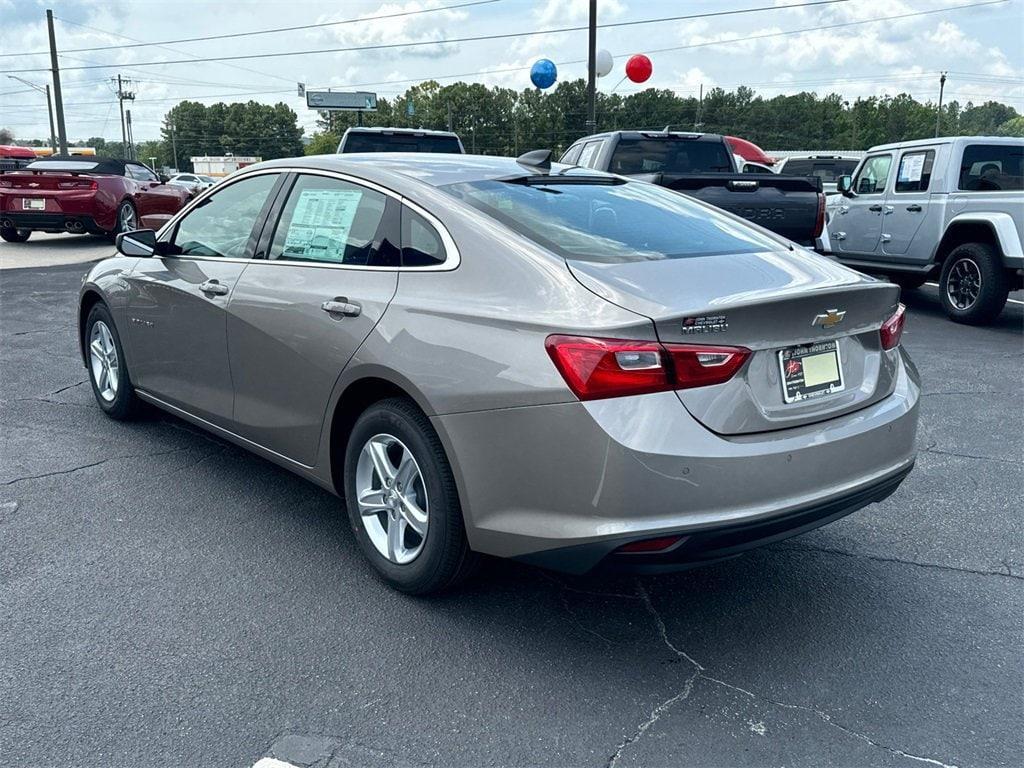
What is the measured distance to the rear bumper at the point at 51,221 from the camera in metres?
15.4

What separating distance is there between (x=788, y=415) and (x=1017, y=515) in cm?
212

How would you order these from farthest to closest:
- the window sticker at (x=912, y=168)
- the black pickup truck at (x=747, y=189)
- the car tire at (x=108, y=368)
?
the window sticker at (x=912, y=168)
the black pickup truck at (x=747, y=189)
the car tire at (x=108, y=368)

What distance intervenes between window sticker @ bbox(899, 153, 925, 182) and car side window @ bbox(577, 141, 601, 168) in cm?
348

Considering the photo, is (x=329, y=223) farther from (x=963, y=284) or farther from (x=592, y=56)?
(x=592, y=56)

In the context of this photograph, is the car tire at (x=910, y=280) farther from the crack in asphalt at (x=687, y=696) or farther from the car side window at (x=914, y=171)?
the crack in asphalt at (x=687, y=696)

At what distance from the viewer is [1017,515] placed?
431 cm

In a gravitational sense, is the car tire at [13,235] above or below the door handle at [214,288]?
below

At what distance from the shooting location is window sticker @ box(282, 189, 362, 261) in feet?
12.4

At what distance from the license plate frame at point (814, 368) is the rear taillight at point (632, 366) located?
0.93 ft

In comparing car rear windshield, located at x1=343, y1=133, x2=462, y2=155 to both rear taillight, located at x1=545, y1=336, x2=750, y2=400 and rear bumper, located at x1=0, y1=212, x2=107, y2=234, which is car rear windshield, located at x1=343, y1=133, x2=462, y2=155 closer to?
rear bumper, located at x1=0, y1=212, x2=107, y2=234

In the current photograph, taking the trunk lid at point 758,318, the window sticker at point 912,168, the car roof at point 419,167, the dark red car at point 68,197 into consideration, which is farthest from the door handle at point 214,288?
the dark red car at point 68,197

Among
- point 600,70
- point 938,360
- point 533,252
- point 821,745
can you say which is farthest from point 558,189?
point 600,70

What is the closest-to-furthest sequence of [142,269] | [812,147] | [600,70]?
[142,269]
[600,70]
[812,147]

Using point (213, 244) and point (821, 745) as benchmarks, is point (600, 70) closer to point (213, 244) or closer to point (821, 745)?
point (213, 244)
